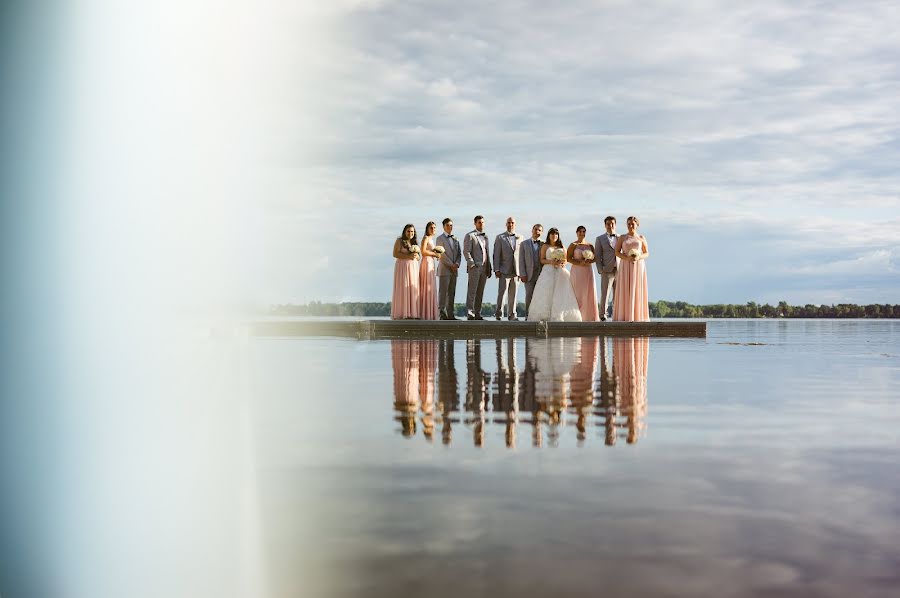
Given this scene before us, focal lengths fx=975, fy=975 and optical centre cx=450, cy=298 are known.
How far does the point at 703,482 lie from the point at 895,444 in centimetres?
190

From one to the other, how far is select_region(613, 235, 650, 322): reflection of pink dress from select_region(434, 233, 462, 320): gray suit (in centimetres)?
382

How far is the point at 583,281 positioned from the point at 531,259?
1.74 metres

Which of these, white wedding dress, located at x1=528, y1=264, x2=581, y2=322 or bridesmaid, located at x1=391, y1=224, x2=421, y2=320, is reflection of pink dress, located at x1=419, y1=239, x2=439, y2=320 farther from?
white wedding dress, located at x1=528, y1=264, x2=581, y2=322

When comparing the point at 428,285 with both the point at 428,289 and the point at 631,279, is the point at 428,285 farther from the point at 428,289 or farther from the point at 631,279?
the point at 631,279

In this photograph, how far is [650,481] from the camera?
418cm

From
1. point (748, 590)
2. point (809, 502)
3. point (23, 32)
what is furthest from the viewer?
point (23, 32)

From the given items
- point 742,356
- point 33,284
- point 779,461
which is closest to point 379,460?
point 779,461

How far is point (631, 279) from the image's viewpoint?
22.5m

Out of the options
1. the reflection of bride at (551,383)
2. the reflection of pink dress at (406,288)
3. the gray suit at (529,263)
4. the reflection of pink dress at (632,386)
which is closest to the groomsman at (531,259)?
the gray suit at (529,263)

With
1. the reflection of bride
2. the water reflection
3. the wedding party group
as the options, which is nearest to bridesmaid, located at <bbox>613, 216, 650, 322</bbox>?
the wedding party group

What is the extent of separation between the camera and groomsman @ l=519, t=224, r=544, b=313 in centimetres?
2198

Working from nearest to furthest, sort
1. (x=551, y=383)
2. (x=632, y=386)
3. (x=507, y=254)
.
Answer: (x=632, y=386)
(x=551, y=383)
(x=507, y=254)

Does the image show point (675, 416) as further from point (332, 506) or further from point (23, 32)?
point (23, 32)

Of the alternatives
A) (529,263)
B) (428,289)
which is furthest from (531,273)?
(428,289)
